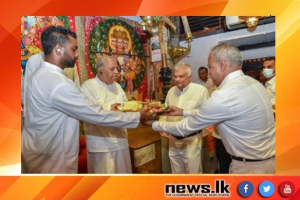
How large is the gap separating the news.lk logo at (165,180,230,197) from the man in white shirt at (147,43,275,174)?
11 centimetres

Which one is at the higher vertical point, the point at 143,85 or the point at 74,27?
the point at 74,27

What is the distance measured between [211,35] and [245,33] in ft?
0.64

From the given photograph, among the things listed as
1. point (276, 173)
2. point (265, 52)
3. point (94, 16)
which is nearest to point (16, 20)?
point (94, 16)

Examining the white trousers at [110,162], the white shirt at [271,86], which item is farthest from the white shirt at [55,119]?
the white shirt at [271,86]

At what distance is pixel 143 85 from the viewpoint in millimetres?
1220

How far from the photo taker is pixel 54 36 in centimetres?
117

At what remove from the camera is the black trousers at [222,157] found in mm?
1202

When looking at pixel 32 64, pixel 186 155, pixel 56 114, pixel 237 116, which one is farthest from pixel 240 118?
pixel 32 64

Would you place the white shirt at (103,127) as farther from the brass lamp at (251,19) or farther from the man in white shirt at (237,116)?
the brass lamp at (251,19)

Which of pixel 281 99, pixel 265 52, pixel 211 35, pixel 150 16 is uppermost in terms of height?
pixel 150 16

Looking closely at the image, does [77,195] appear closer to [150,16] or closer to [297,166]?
[150,16]

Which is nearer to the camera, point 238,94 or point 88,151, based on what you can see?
point 238,94

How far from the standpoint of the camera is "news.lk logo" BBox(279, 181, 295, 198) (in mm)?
1179

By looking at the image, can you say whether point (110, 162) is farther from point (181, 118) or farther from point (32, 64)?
point (32, 64)
